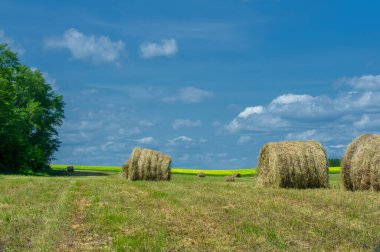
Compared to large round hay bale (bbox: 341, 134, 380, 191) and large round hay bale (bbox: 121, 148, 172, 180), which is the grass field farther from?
large round hay bale (bbox: 121, 148, 172, 180)

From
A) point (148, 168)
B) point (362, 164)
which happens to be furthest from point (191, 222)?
point (148, 168)

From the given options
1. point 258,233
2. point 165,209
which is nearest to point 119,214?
point 165,209

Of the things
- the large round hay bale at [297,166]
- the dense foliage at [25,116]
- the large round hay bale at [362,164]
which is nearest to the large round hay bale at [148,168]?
the large round hay bale at [297,166]

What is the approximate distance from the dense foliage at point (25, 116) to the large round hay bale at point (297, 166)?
123 feet

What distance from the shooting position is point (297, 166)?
21.0 meters

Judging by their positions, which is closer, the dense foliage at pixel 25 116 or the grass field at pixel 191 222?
the grass field at pixel 191 222

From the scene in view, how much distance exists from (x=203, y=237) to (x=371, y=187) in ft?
37.5

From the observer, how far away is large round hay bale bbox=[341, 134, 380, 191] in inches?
755

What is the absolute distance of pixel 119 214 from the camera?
12.5 m

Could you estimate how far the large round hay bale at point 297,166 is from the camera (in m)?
21.0

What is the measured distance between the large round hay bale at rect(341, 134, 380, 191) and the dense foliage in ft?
132

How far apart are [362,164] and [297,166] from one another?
264 centimetres

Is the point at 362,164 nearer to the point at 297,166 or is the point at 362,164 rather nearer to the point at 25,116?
the point at 297,166

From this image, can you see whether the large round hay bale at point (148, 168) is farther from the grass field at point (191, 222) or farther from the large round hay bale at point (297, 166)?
the grass field at point (191, 222)
